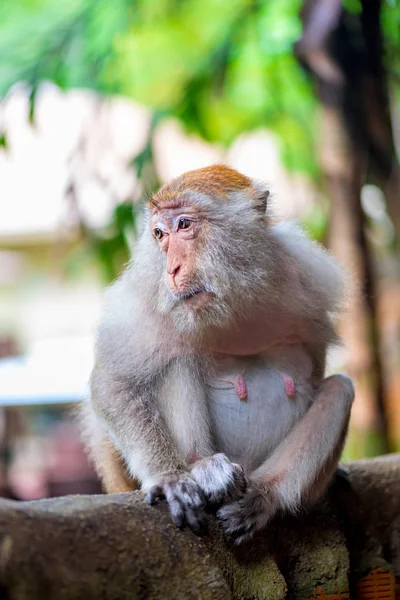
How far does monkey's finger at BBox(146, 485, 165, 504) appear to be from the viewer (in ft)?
9.11

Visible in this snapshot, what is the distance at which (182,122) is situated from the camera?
5.53 m

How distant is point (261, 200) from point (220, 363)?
0.64 metres

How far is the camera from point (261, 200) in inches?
126

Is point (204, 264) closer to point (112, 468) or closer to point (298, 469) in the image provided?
point (298, 469)

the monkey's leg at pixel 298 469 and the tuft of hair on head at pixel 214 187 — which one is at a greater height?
the tuft of hair on head at pixel 214 187

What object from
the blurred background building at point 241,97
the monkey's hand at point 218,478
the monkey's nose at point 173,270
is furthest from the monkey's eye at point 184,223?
the blurred background building at point 241,97

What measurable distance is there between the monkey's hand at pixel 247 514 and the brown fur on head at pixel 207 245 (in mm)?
619

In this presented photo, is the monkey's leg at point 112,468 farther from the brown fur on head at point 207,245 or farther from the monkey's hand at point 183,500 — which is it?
the brown fur on head at point 207,245

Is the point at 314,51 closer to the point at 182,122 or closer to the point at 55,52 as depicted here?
the point at 182,122

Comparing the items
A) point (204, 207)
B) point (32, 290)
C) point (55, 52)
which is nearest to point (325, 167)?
point (55, 52)

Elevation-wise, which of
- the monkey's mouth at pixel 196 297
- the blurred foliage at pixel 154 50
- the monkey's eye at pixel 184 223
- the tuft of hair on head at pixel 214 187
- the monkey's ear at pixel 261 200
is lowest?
the monkey's mouth at pixel 196 297

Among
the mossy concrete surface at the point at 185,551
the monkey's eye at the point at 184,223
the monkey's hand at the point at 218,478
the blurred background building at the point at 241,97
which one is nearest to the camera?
the mossy concrete surface at the point at 185,551

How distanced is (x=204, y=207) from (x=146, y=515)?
1.10 metres

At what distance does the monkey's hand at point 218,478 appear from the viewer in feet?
9.34
